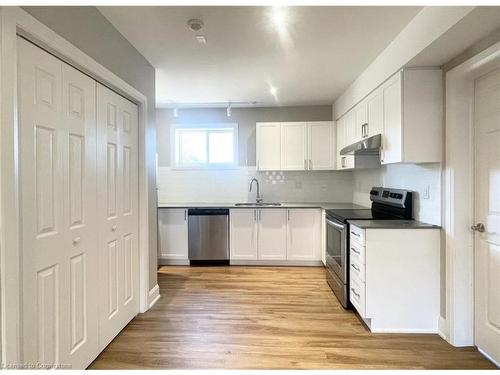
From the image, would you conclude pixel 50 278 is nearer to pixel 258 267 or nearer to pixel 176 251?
pixel 176 251

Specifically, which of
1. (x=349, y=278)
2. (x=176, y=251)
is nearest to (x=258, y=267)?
(x=176, y=251)

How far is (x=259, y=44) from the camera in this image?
2.40m

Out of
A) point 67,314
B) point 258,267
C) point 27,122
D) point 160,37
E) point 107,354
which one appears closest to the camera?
point 27,122

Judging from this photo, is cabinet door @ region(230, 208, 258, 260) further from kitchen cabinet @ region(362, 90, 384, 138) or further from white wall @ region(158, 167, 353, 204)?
kitchen cabinet @ region(362, 90, 384, 138)

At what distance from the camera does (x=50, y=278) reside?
149 cm

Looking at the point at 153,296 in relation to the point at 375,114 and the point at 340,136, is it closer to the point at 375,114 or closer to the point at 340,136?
the point at 375,114

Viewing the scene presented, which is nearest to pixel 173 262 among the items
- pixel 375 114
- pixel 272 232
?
pixel 272 232

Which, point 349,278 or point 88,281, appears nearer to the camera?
point 88,281

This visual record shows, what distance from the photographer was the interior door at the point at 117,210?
199 centimetres

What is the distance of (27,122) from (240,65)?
2085 millimetres

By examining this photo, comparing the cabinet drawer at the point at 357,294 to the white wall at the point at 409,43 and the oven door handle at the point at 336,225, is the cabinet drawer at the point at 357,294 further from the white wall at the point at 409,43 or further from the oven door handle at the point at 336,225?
the white wall at the point at 409,43

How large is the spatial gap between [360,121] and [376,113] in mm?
459

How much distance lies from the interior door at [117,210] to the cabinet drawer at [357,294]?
6.83 ft

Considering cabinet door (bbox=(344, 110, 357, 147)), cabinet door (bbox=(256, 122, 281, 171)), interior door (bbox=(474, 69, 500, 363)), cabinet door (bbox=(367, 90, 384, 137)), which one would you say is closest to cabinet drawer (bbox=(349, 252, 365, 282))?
interior door (bbox=(474, 69, 500, 363))
